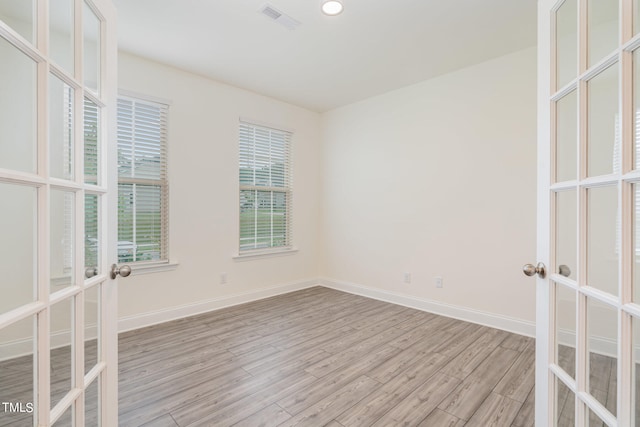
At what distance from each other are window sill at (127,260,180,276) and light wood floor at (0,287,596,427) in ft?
1.87

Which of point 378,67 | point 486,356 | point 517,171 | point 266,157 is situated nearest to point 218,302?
point 266,157

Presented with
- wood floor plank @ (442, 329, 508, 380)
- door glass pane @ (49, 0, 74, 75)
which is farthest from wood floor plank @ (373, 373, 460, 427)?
door glass pane @ (49, 0, 74, 75)

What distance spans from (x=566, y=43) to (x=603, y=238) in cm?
74

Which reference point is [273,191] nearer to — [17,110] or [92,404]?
[92,404]

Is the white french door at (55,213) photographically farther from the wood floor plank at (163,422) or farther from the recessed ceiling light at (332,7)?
the recessed ceiling light at (332,7)

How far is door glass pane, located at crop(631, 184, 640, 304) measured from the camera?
77cm

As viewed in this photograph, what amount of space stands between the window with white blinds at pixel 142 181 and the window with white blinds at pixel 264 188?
3.08ft

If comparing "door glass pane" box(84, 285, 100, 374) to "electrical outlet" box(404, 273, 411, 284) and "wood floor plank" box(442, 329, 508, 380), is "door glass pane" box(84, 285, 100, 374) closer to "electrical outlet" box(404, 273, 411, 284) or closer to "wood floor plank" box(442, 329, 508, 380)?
"wood floor plank" box(442, 329, 508, 380)

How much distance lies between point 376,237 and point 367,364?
197cm

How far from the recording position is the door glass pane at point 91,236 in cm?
107

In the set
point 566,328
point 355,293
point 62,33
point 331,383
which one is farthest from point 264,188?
point 566,328

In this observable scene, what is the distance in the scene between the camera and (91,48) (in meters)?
1.12

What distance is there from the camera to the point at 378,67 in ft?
10.4

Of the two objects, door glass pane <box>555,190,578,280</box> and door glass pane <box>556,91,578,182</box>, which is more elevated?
door glass pane <box>556,91,578,182</box>
